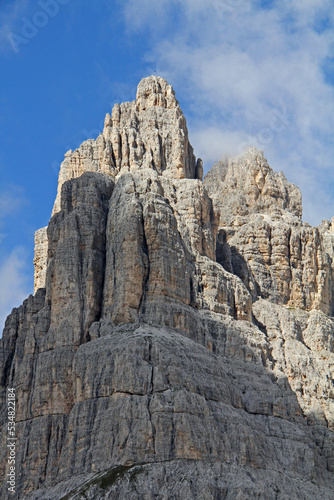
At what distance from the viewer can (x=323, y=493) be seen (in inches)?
5226

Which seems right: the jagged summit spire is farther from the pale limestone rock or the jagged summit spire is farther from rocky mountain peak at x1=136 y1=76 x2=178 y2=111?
the pale limestone rock

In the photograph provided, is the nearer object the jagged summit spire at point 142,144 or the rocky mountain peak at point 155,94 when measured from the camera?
the jagged summit spire at point 142,144

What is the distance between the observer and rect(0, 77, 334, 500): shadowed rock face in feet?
413

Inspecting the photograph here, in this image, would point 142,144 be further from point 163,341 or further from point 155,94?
point 163,341

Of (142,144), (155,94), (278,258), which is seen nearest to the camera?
(142,144)

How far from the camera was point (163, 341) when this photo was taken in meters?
136

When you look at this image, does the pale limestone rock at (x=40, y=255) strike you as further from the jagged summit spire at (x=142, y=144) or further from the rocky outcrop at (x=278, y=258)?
the rocky outcrop at (x=278, y=258)

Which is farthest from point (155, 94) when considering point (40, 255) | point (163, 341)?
point (163, 341)

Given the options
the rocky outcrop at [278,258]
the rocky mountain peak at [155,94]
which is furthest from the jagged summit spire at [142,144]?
the rocky outcrop at [278,258]

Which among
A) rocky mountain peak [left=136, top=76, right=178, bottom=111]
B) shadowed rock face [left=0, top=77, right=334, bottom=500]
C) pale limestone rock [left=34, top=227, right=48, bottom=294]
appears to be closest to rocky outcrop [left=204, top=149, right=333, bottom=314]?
shadowed rock face [left=0, top=77, right=334, bottom=500]

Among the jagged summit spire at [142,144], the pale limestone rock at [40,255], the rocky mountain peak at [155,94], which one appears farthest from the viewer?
the rocky mountain peak at [155,94]

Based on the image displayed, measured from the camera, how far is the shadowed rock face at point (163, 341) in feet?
413

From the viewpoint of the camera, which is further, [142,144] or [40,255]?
[40,255]

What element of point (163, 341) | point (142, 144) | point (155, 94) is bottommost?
point (163, 341)
